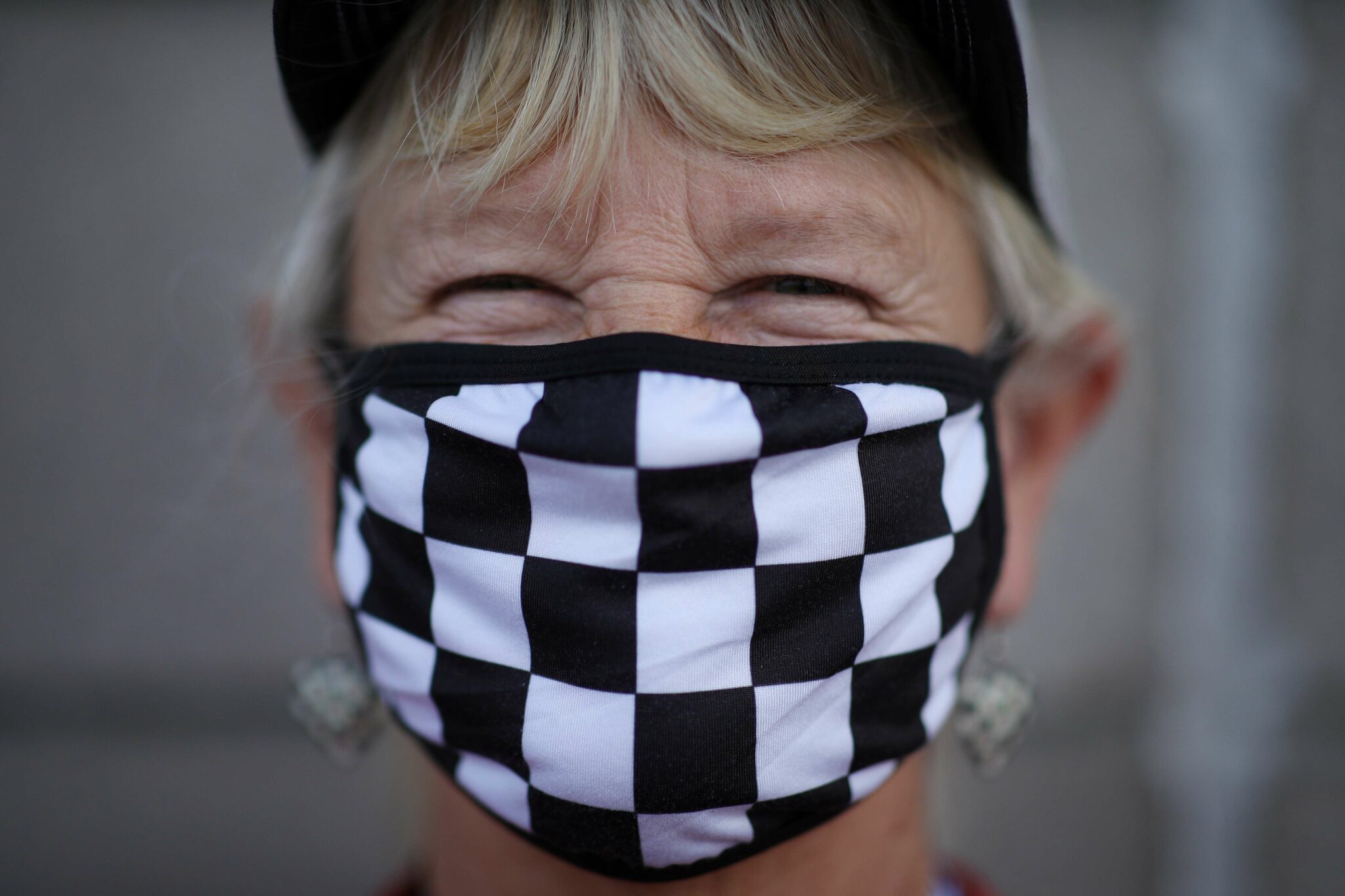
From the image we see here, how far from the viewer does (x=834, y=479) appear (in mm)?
1070

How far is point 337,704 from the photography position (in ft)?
4.94

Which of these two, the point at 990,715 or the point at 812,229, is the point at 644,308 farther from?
the point at 990,715

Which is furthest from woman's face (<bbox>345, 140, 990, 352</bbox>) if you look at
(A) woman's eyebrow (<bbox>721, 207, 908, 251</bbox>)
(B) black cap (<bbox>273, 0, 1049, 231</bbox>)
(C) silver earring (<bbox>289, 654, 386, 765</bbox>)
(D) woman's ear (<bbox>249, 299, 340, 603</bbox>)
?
(C) silver earring (<bbox>289, 654, 386, 765</bbox>)

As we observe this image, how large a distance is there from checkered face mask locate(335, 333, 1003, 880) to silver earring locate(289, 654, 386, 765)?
1.26 ft

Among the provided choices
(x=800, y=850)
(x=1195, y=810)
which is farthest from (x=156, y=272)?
(x=1195, y=810)

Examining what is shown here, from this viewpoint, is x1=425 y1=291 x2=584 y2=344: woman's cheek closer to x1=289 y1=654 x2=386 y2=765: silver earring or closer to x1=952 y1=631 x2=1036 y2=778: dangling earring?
x1=289 y1=654 x2=386 y2=765: silver earring

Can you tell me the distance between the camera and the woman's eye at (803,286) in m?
1.18

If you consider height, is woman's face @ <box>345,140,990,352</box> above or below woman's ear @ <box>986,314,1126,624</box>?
above

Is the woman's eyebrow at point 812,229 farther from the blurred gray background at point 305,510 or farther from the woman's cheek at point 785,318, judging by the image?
the blurred gray background at point 305,510

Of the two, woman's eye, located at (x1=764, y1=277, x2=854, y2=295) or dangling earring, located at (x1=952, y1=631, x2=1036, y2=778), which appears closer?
woman's eye, located at (x1=764, y1=277, x2=854, y2=295)

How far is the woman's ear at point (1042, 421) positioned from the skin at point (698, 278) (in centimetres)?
5

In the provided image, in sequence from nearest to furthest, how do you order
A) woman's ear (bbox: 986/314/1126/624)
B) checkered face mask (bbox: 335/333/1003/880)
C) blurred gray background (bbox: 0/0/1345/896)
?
1. checkered face mask (bbox: 335/333/1003/880)
2. woman's ear (bbox: 986/314/1126/624)
3. blurred gray background (bbox: 0/0/1345/896)

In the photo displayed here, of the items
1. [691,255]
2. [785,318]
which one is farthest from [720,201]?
[785,318]

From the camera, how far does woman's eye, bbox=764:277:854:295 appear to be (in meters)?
1.18
